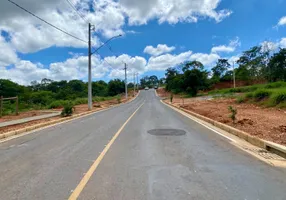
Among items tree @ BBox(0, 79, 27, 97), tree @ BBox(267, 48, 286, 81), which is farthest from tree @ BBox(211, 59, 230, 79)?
tree @ BBox(0, 79, 27, 97)

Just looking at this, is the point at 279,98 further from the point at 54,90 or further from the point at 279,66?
the point at 54,90

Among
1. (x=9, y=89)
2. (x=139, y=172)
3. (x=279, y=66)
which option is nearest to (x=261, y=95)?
(x=139, y=172)

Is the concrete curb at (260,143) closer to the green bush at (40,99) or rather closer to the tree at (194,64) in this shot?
the green bush at (40,99)

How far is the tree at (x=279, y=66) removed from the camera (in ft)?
206

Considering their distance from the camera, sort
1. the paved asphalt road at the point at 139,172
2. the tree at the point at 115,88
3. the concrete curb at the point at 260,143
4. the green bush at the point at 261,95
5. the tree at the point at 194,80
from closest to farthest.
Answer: the paved asphalt road at the point at 139,172, the concrete curb at the point at 260,143, the green bush at the point at 261,95, the tree at the point at 194,80, the tree at the point at 115,88

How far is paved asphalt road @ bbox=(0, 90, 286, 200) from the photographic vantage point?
4082 millimetres

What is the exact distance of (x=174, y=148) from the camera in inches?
295

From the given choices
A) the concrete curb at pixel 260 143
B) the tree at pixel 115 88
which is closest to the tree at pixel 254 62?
the tree at pixel 115 88

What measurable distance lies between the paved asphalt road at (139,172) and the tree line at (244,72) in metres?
56.2

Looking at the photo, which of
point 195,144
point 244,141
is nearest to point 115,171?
point 195,144

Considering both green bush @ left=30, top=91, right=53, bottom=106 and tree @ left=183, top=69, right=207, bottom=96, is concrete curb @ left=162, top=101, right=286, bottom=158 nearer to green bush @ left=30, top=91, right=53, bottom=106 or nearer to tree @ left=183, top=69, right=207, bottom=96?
tree @ left=183, top=69, right=207, bottom=96

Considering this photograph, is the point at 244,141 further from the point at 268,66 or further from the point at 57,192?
the point at 268,66

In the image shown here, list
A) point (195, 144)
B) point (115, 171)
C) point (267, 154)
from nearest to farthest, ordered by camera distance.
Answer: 1. point (115, 171)
2. point (267, 154)
3. point (195, 144)

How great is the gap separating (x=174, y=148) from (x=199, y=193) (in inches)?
135
